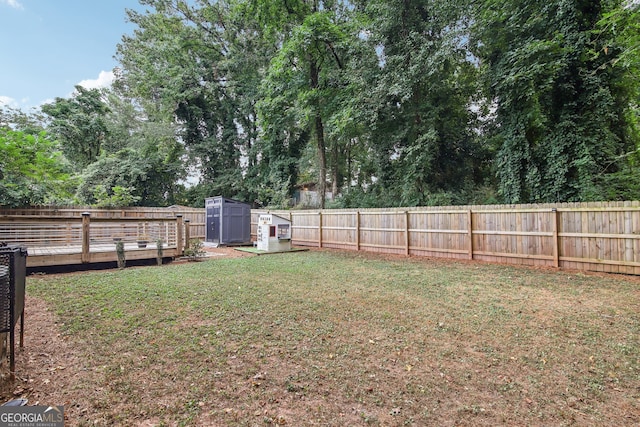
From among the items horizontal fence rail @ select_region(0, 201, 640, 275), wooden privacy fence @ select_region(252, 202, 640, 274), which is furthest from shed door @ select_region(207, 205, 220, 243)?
wooden privacy fence @ select_region(252, 202, 640, 274)

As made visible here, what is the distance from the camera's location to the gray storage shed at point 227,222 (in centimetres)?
1262

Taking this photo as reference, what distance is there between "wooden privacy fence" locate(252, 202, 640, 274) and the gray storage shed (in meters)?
4.05

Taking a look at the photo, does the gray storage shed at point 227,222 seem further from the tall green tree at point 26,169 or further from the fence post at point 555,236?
the fence post at point 555,236

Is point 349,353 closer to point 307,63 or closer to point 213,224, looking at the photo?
point 213,224

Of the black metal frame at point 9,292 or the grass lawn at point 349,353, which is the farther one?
the black metal frame at point 9,292

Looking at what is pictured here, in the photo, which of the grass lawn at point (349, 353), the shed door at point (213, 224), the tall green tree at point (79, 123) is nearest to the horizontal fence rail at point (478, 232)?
the grass lawn at point (349, 353)

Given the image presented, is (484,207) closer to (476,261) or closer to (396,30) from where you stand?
(476,261)

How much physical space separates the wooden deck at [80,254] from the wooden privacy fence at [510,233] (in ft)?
20.7

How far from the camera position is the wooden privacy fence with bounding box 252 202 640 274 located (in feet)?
19.9

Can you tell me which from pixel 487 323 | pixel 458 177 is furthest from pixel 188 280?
pixel 458 177

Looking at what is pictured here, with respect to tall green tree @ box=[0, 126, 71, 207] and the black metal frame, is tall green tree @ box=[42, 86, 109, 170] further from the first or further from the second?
the black metal frame

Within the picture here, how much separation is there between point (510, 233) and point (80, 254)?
10523mm

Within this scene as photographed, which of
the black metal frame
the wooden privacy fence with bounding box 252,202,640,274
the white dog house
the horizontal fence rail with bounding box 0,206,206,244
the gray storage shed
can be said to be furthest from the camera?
the gray storage shed

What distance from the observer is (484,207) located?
8.04 metres
